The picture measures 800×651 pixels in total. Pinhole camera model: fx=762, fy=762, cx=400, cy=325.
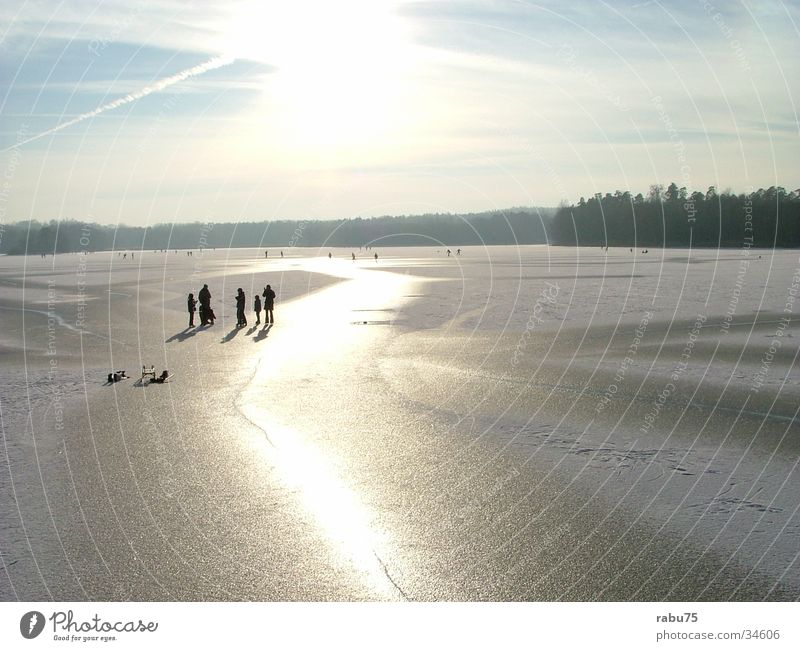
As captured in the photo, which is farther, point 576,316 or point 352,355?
point 576,316

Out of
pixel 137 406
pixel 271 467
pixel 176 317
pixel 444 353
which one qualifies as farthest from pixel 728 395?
pixel 176 317

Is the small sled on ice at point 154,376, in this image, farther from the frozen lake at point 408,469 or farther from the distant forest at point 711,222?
the distant forest at point 711,222

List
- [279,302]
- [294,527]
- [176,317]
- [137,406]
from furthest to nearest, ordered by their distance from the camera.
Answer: [279,302] < [176,317] < [137,406] < [294,527]

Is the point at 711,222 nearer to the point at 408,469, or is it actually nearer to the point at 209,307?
the point at 209,307

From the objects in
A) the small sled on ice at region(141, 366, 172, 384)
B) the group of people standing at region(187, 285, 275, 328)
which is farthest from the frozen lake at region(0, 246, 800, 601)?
the group of people standing at region(187, 285, 275, 328)

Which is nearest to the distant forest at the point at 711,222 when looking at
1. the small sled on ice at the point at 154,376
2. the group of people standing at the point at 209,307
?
the group of people standing at the point at 209,307

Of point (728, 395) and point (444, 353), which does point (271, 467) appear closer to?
point (728, 395)

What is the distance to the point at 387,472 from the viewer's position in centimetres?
1100

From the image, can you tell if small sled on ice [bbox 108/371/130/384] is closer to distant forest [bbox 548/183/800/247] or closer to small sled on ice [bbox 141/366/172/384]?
small sled on ice [bbox 141/366/172/384]

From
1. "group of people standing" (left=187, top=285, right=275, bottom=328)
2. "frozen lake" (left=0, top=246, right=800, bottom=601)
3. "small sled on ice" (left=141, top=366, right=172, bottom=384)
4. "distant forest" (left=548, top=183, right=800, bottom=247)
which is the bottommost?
"frozen lake" (left=0, top=246, right=800, bottom=601)

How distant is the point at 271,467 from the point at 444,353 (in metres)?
12.3

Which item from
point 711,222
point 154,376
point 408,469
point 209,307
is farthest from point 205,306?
point 711,222

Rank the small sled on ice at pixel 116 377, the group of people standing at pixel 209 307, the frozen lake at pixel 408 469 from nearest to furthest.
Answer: the frozen lake at pixel 408 469 < the small sled on ice at pixel 116 377 < the group of people standing at pixel 209 307

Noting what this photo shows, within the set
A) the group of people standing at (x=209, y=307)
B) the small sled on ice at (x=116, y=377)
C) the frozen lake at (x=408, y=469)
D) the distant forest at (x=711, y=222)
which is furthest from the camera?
the distant forest at (x=711, y=222)
